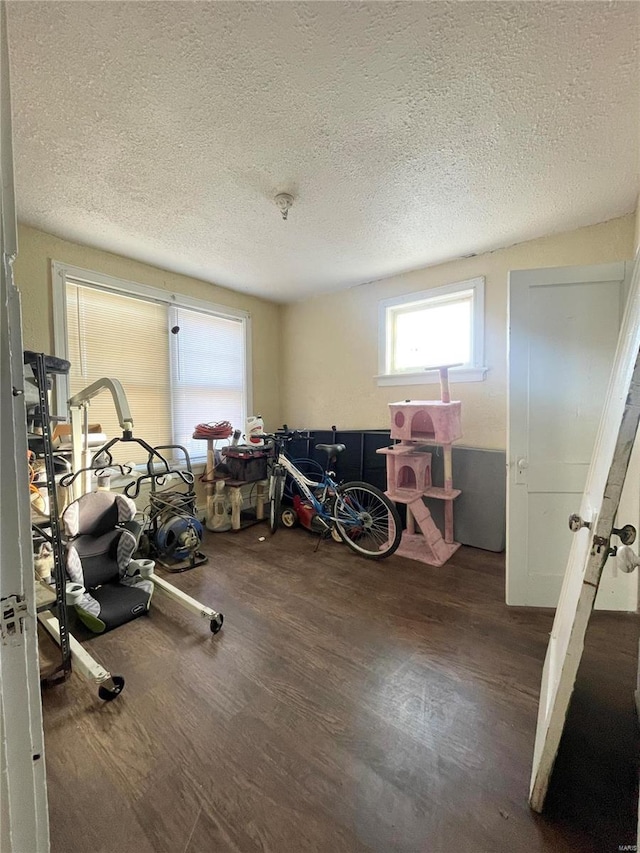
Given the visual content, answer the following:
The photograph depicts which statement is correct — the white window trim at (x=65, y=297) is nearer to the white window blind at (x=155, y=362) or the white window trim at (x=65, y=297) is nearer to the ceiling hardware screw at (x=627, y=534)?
the white window blind at (x=155, y=362)

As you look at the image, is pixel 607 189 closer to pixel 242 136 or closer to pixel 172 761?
pixel 242 136

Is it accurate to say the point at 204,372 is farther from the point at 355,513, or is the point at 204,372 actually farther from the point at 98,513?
the point at 355,513

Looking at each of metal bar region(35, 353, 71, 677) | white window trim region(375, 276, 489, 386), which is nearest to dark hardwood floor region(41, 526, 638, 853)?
metal bar region(35, 353, 71, 677)

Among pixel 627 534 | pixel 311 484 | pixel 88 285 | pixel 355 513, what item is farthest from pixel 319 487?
pixel 88 285

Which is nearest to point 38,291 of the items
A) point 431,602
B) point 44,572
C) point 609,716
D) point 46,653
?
point 44,572

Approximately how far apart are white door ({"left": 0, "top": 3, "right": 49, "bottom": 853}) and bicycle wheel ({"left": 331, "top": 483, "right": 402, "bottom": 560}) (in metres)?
2.33

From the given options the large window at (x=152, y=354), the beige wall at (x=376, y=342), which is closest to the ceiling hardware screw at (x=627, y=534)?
the beige wall at (x=376, y=342)

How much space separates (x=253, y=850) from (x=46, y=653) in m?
1.42

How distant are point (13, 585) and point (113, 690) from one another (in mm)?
1287

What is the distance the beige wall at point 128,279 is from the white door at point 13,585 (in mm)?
2550

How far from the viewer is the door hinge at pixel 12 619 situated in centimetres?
54

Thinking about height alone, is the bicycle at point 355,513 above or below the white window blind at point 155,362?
below

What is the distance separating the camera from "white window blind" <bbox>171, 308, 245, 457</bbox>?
3.47m

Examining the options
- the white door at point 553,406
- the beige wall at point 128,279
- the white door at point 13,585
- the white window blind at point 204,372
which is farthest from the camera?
the white window blind at point 204,372
